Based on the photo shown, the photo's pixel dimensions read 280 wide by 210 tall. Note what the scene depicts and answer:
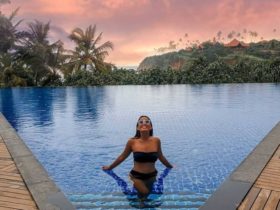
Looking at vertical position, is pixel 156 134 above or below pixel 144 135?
below

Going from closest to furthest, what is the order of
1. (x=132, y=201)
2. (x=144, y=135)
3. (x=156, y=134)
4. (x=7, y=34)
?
(x=132, y=201) → (x=144, y=135) → (x=156, y=134) → (x=7, y=34)

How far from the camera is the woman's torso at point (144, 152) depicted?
5.26 meters

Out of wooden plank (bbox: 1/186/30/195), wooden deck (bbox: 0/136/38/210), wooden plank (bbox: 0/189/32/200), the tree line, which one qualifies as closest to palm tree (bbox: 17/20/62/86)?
the tree line

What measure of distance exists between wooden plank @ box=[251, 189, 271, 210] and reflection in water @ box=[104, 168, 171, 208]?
1.39 metres

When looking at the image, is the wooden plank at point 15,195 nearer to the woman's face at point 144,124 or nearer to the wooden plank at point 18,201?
the wooden plank at point 18,201

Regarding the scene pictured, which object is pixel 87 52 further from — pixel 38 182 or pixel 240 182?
pixel 240 182

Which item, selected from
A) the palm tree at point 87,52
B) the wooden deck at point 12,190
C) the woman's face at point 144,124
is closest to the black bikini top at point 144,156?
the woman's face at point 144,124

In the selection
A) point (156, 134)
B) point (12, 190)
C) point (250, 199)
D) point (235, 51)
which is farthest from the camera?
point (235, 51)

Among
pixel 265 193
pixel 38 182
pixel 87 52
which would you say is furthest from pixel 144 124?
pixel 87 52

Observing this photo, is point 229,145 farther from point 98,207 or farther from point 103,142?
point 98,207

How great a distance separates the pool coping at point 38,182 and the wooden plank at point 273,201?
220 centimetres

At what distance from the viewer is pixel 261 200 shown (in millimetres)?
4145

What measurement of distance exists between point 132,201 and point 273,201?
1.93 meters

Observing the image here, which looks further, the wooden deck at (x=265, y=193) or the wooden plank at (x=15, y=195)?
the wooden plank at (x=15, y=195)
